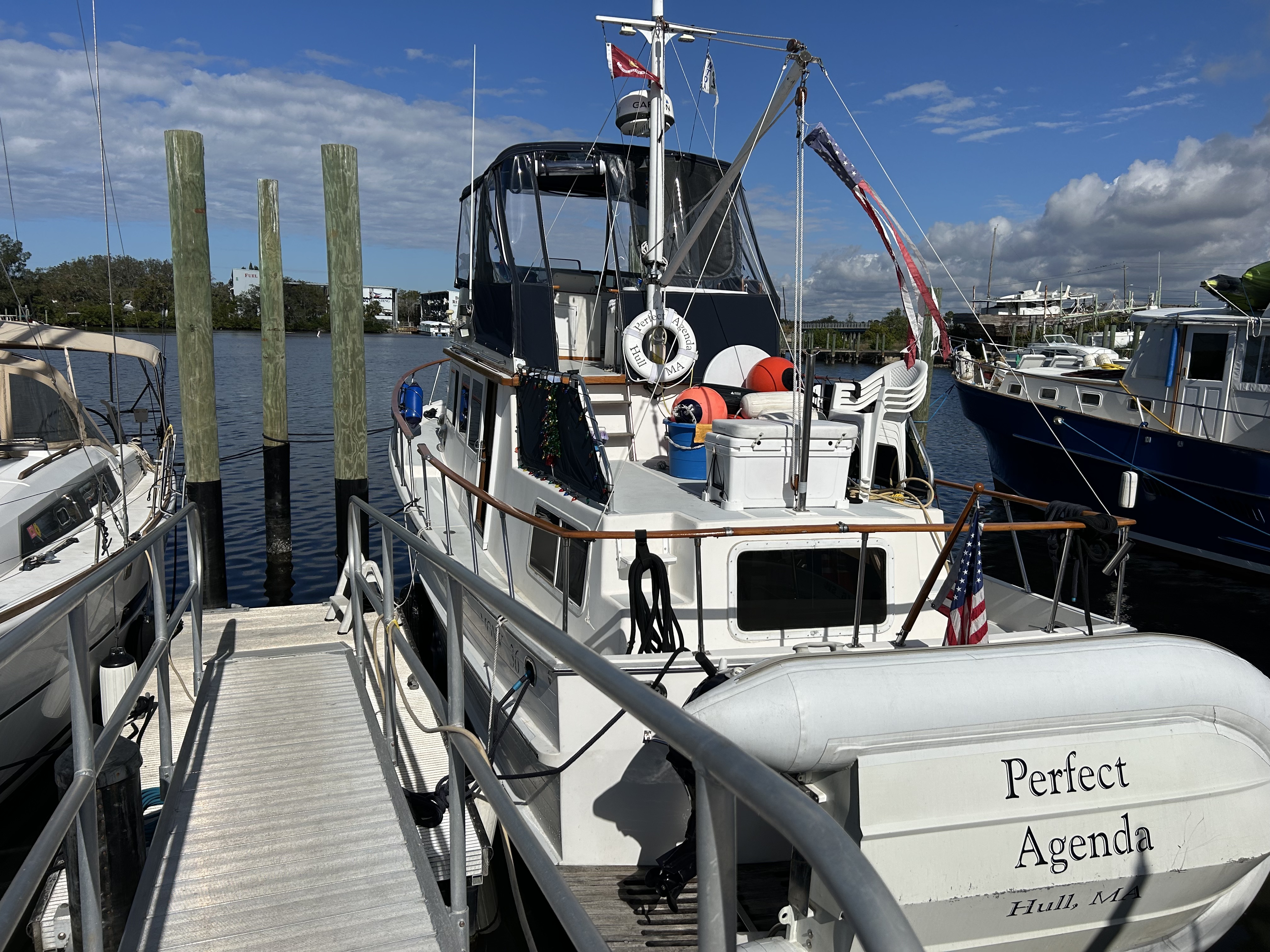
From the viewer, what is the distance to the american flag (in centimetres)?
489

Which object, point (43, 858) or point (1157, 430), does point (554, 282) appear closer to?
point (43, 858)

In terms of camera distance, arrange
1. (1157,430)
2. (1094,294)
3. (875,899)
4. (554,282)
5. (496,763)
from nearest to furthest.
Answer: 1. (875,899)
2. (496,763)
3. (554,282)
4. (1157,430)
5. (1094,294)

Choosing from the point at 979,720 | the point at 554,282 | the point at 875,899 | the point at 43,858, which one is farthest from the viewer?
the point at 554,282

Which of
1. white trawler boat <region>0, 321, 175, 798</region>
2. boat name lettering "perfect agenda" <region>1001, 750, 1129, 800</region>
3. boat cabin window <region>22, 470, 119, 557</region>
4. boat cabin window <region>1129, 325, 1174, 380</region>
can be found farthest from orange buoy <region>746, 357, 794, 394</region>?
boat cabin window <region>1129, 325, 1174, 380</region>

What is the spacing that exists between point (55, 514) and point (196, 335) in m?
3.27

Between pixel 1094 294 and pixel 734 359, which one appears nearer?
pixel 734 359

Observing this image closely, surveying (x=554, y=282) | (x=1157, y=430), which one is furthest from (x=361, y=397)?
(x=1157, y=430)

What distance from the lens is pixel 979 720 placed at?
3.49m

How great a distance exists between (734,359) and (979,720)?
18.6 ft

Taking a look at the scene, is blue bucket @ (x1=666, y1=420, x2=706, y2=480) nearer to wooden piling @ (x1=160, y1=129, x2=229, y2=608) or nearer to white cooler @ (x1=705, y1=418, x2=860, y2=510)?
white cooler @ (x1=705, y1=418, x2=860, y2=510)

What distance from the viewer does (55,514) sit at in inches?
300

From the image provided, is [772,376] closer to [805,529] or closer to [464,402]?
[805,529]

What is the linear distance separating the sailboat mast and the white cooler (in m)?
2.55

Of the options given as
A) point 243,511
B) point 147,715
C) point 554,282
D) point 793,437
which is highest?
point 554,282
